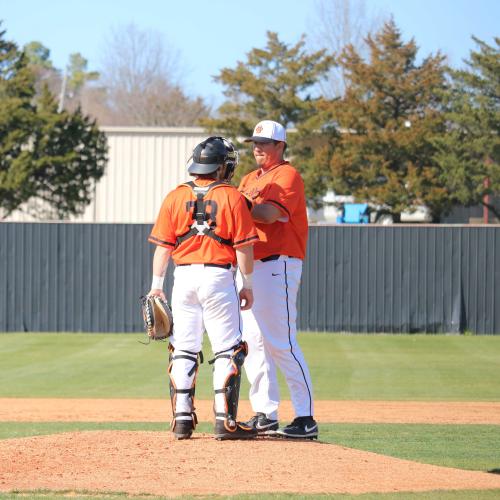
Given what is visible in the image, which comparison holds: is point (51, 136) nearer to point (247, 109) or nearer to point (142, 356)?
point (247, 109)

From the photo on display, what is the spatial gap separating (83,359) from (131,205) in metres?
22.4

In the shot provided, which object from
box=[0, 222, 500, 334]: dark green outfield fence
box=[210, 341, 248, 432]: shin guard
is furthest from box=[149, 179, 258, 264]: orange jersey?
box=[0, 222, 500, 334]: dark green outfield fence

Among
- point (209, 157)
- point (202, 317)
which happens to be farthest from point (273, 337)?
point (209, 157)

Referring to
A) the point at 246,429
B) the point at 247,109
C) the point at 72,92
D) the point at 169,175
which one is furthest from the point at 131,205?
the point at 72,92

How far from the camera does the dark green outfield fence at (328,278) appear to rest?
65.5ft

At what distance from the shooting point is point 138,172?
37.9 m

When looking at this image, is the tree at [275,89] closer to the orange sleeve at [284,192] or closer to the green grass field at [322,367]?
the green grass field at [322,367]

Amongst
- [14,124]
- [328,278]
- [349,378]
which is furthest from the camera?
[14,124]

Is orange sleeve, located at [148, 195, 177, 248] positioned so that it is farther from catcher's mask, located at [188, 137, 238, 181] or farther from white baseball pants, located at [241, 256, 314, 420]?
white baseball pants, located at [241, 256, 314, 420]

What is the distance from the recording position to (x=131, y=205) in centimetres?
3797

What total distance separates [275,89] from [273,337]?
28.8 meters

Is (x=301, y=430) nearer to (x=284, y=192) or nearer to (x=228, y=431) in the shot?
(x=228, y=431)

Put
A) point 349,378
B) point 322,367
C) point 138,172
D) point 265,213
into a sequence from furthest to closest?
point 138,172 < point 322,367 < point 349,378 < point 265,213

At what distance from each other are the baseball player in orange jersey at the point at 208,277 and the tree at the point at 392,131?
24835 mm
